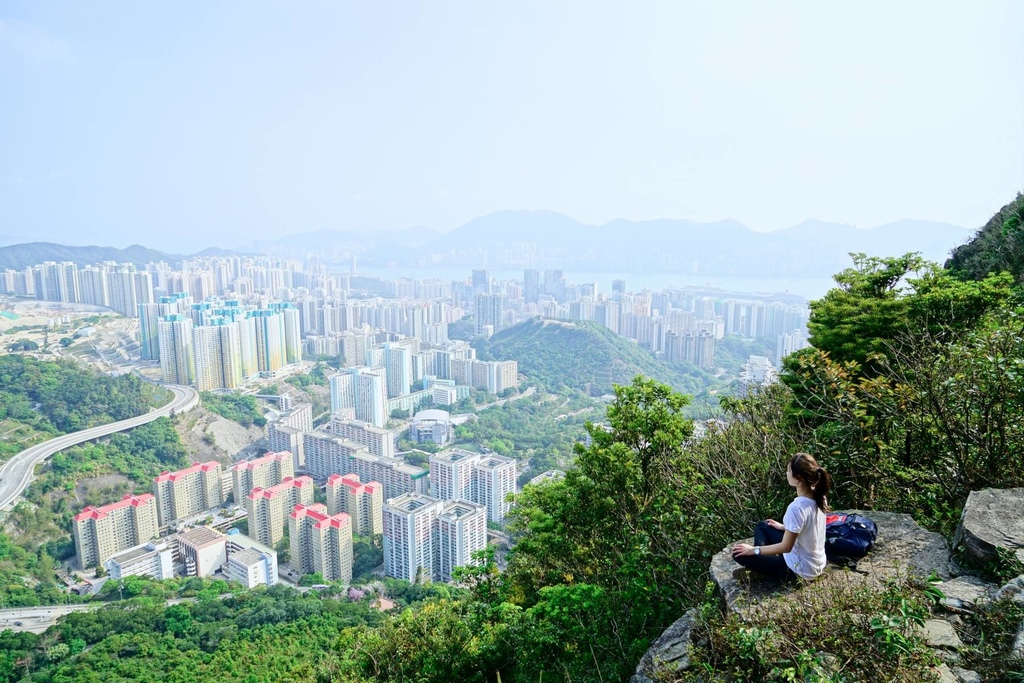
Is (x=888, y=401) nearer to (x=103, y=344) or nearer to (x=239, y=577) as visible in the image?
(x=239, y=577)

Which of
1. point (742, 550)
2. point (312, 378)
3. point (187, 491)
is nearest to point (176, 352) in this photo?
point (312, 378)

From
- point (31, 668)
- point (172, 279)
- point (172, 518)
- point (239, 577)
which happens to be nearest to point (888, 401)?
point (31, 668)

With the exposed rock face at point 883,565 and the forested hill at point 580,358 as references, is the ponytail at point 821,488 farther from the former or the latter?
the forested hill at point 580,358

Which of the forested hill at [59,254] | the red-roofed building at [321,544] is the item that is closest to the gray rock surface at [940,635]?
the red-roofed building at [321,544]

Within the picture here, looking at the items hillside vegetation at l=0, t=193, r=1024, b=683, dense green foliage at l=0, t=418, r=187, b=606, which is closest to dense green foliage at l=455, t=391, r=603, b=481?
dense green foliage at l=0, t=418, r=187, b=606

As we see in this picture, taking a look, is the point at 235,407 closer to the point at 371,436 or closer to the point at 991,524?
the point at 371,436
